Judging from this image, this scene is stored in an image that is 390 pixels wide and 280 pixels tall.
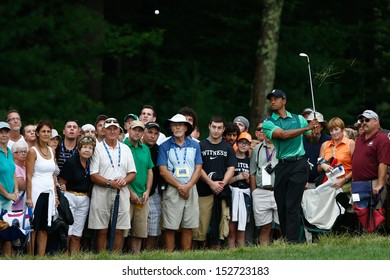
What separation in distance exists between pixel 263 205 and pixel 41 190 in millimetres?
3931

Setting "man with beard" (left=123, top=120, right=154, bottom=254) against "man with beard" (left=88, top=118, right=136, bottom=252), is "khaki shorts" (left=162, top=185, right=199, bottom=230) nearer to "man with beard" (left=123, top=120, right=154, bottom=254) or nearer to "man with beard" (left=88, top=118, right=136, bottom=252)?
"man with beard" (left=123, top=120, right=154, bottom=254)

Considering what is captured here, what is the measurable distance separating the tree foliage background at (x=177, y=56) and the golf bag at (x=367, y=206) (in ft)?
40.1

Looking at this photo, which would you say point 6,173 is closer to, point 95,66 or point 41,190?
point 41,190

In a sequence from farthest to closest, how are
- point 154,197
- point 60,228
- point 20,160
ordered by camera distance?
point 154,197 < point 20,160 < point 60,228

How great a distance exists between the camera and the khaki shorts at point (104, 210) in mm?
16922

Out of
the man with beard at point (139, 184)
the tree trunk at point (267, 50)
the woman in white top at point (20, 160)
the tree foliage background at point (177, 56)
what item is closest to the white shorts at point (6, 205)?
the woman in white top at point (20, 160)

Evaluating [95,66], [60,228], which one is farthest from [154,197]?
[95,66]

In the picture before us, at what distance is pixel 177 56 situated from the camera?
1401 inches

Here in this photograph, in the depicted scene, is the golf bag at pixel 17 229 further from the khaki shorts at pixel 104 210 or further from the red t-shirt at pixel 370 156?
the red t-shirt at pixel 370 156

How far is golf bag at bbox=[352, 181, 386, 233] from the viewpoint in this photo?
17.2m

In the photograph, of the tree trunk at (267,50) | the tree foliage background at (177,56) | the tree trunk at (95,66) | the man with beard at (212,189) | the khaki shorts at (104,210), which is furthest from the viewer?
the tree trunk at (95,66)

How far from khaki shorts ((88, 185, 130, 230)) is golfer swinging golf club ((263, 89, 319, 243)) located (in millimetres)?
2341

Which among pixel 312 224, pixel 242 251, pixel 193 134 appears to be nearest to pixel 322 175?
pixel 312 224

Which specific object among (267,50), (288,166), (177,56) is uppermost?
(177,56)
